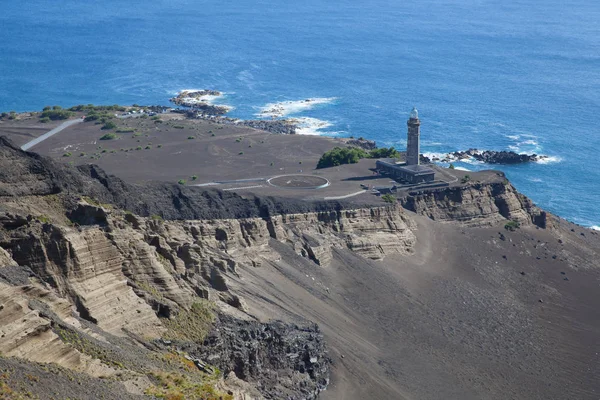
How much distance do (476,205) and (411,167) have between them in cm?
768

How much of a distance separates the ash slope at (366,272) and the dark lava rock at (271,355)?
1562 mm

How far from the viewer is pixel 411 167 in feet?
301

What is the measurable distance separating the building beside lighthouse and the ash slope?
272 cm

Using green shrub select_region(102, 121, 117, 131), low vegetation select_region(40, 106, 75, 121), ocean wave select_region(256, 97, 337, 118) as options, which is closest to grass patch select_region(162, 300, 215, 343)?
green shrub select_region(102, 121, 117, 131)

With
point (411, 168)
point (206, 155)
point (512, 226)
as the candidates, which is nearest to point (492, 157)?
point (411, 168)

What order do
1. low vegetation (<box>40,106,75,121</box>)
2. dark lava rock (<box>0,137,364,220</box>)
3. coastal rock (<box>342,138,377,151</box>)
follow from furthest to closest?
low vegetation (<box>40,106,75,121</box>)
coastal rock (<box>342,138,377,151</box>)
dark lava rock (<box>0,137,364,220</box>)

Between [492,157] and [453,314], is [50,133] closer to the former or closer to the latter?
[492,157]

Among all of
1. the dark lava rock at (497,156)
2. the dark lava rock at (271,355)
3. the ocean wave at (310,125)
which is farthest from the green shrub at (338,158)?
the dark lava rock at (271,355)

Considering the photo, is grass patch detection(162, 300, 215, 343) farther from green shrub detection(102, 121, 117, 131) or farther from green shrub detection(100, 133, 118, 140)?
green shrub detection(102, 121, 117, 131)

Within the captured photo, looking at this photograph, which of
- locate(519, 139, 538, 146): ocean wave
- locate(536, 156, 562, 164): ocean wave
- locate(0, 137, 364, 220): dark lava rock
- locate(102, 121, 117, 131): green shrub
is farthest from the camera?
locate(519, 139, 538, 146): ocean wave

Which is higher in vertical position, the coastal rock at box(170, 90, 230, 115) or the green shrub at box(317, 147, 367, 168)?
the green shrub at box(317, 147, 367, 168)

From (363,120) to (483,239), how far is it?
218 feet

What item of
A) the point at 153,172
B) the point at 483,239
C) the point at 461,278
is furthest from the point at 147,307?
the point at 153,172

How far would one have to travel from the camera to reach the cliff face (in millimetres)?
87688
